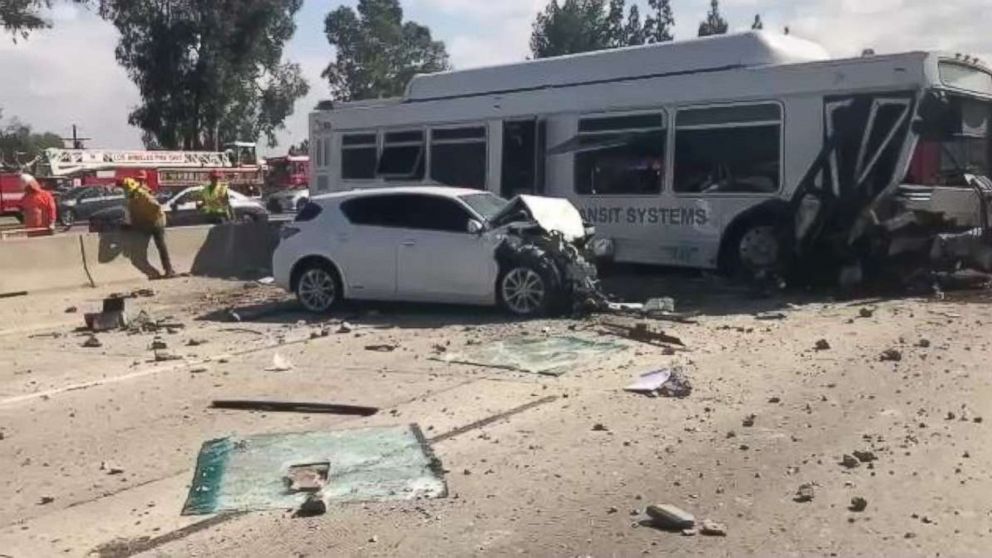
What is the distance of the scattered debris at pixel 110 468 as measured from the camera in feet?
23.0

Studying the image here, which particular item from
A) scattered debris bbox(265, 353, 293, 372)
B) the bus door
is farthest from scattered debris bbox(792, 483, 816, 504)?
the bus door

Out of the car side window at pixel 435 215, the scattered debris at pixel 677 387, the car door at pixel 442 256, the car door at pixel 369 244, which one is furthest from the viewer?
the car door at pixel 369 244

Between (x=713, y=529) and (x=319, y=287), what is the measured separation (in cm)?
974

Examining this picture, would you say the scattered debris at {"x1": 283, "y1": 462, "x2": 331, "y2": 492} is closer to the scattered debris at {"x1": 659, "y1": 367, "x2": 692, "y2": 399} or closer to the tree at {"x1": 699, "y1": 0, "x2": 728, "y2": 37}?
the scattered debris at {"x1": 659, "y1": 367, "x2": 692, "y2": 399}

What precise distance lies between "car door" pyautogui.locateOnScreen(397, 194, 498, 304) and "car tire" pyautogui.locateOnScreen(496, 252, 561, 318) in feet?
0.63

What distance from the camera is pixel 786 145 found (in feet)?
50.4

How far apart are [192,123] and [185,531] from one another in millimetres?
53095

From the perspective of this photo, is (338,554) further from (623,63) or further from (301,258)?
(623,63)

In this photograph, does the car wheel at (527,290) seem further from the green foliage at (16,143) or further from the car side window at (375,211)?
the green foliage at (16,143)

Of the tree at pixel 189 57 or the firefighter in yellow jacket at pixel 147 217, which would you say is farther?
the tree at pixel 189 57

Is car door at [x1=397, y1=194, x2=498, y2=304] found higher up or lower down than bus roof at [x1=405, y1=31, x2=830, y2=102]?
lower down

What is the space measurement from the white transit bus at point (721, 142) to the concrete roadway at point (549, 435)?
222 cm

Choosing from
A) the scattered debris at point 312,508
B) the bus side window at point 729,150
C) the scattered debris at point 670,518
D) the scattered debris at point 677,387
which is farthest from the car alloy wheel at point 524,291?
the scattered debris at point 670,518

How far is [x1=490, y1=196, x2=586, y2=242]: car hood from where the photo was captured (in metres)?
13.7
